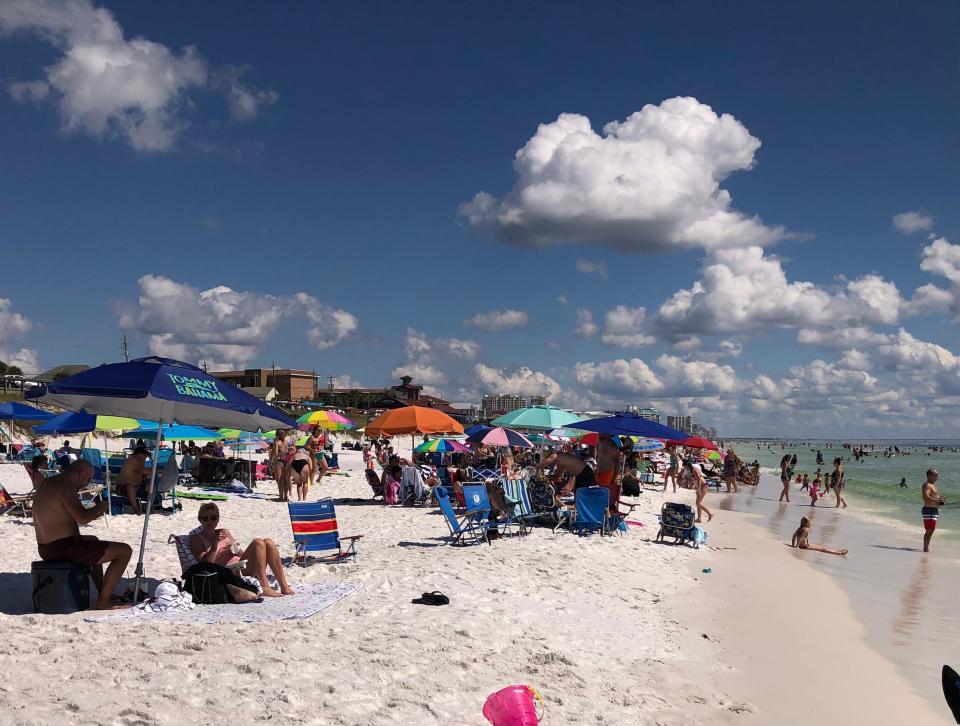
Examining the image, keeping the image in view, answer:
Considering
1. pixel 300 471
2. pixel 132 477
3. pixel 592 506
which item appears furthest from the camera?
pixel 300 471

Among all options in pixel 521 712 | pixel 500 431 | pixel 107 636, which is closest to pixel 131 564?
pixel 107 636

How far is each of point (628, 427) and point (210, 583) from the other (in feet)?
21.2

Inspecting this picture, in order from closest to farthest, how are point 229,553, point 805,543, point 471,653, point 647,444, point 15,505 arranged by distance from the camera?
point 471,653 → point 229,553 → point 15,505 → point 805,543 → point 647,444

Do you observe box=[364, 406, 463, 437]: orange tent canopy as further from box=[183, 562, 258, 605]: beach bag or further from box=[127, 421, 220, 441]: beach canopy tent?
box=[183, 562, 258, 605]: beach bag

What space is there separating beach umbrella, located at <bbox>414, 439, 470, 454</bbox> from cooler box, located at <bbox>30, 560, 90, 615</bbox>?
1378 cm

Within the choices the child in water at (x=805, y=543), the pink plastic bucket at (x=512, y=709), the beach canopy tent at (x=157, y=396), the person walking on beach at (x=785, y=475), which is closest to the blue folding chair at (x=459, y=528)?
the beach canopy tent at (x=157, y=396)

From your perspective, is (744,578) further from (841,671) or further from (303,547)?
(303,547)

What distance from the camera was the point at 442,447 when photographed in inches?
806

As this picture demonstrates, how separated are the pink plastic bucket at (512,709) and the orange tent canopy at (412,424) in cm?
925

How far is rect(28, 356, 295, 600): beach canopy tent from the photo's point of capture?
5.39 m

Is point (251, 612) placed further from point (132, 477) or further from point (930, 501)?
point (930, 501)

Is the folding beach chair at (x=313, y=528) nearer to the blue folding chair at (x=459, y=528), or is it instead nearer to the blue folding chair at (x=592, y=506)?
the blue folding chair at (x=459, y=528)

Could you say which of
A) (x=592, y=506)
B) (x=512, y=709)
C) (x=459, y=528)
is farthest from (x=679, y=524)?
(x=512, y=709)

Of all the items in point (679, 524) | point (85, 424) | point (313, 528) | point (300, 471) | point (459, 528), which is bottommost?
point (679, 524)
